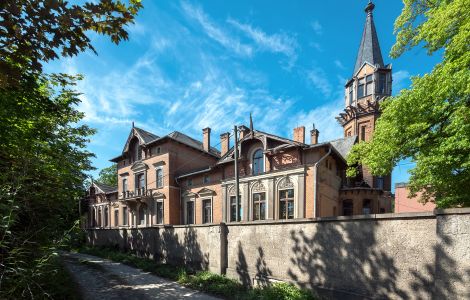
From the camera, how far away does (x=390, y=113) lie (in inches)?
432

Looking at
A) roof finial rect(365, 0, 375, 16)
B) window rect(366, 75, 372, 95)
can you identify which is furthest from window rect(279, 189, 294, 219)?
roof finial rect(365, 0, 375, 16)

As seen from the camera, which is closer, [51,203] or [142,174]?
[51,203]

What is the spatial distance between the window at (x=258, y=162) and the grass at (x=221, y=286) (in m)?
8.83

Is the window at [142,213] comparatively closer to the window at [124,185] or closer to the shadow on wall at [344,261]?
the window at [124,185]

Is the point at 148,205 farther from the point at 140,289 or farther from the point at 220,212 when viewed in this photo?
the point at 140,289

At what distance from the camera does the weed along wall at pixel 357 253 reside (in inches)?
237

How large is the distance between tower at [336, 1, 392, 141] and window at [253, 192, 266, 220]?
17759 millimetres

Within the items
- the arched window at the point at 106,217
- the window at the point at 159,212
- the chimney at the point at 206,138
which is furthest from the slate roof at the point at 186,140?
the arched window at the point at 106,217

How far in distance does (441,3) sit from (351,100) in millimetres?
24805

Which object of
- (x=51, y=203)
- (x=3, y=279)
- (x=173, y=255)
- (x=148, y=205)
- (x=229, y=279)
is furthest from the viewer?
(x=148, y=205)

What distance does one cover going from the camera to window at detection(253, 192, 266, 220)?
64.7 ft

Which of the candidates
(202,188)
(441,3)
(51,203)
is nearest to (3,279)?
(51,203)

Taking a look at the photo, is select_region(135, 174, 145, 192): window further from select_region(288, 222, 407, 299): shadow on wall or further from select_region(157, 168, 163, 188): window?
select_region(288, 222, 407, 299): shadow on wall

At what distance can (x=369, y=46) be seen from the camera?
33.8m
